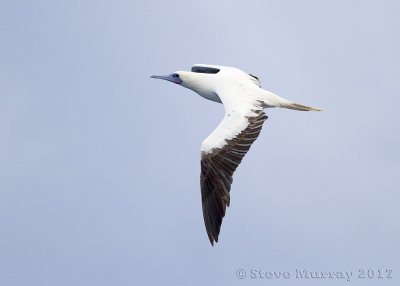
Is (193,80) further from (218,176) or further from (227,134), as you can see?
(218,176)

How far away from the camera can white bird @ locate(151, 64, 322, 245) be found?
62.4 ft

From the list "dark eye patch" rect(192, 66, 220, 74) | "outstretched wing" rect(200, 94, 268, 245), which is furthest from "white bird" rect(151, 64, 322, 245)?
"dark eye patch" rect(192, 66, 220, 74)

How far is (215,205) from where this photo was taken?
19.0 metres

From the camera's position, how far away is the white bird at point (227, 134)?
19016 millimetres

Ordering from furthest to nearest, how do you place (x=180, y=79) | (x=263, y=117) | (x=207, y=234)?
(x=180, y=79), (x=263, y=117), (x=207, y=234)

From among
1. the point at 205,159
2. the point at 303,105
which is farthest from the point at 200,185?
the point at 303,105

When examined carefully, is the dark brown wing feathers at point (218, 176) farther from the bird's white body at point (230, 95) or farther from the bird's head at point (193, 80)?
the bird's head at point (193, 80)

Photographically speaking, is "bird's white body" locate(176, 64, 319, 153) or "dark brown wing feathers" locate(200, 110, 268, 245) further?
"bird's white body" locate(176, 64, 319, 153)

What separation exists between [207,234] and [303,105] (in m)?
4.58

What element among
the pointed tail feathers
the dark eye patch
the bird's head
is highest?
the dark eye patch

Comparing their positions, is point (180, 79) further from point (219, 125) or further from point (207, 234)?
point (207, 234)

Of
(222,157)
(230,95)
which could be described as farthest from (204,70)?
(222,157)

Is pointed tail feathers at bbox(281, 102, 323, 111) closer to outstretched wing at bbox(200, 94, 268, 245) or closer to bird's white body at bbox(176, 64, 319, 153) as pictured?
bird's white body at bbox(176, 64, 319, 153)

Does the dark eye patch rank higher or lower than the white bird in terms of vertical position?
higher
